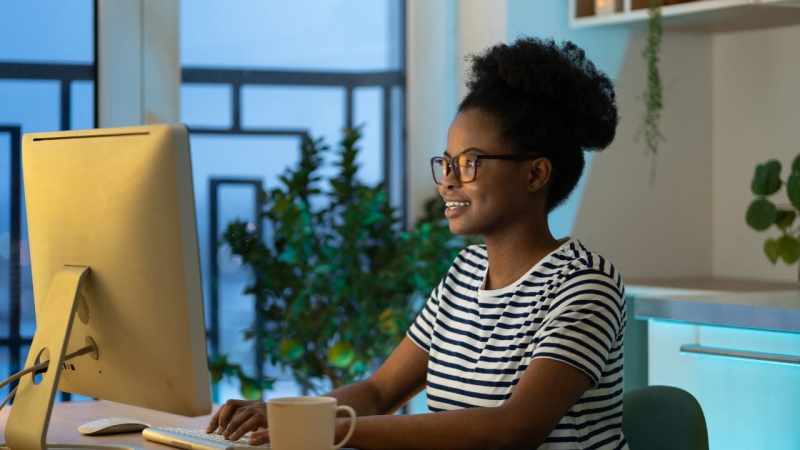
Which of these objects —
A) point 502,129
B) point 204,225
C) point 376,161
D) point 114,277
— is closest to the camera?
point 114,277

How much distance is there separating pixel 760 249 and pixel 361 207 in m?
1.32

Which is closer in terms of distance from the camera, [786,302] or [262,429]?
[262,429]

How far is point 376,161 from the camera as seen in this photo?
4078 mm

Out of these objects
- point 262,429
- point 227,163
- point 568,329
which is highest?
point 227,163

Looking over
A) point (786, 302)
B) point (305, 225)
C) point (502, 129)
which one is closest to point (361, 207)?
point (305, 225)

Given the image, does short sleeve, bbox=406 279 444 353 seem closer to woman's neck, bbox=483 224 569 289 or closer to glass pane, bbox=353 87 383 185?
woman's neck, bbox=483 224 569 289

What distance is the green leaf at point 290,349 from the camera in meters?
3.50

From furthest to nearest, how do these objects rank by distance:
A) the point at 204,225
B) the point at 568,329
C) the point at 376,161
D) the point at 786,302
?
the point at 376,161
the point at 204,225
the point at 786,302
the point at 568,329

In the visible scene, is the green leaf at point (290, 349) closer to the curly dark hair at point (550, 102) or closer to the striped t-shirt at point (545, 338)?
the striped t-shirt at point (545, 338)

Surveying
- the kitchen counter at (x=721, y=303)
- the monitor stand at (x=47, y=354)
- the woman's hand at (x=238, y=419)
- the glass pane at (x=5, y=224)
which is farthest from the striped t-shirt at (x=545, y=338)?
the glass pane at (x=5, y=224)

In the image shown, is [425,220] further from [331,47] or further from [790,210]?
[790,210]

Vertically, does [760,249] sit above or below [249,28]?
below

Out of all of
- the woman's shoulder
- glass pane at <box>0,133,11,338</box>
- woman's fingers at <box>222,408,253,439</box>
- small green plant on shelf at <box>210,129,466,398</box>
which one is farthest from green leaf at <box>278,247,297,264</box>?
woman's fingers at <box>222,408,253,439</box>

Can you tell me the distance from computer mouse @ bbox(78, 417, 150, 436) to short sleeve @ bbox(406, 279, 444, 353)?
50 cm
